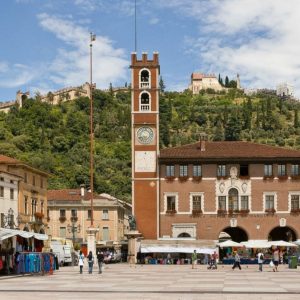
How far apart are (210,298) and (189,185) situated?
174 ft

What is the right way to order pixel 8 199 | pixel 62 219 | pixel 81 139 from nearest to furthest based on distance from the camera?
pixel 8 199, pixel 62 219, pixel 81 139

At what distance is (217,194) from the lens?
258 ft

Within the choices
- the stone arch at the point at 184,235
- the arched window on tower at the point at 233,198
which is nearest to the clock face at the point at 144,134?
the arched window on tower at the point at 233,198

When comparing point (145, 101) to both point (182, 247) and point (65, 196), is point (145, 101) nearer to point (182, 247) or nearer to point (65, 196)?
point (182, 247)

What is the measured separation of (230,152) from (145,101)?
1019cm

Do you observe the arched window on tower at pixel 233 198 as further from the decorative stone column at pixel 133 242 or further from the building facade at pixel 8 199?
the building facade at pixel 8 199

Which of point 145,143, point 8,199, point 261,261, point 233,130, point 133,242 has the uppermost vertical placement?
point 233,130

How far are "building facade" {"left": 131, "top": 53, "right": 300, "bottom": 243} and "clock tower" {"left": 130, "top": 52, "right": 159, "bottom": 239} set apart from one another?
99 mm

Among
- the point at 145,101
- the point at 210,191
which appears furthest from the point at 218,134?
the point at 210,191

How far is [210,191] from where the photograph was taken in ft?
258

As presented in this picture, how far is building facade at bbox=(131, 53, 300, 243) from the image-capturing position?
77.8 m

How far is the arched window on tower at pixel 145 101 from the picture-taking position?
80688mm

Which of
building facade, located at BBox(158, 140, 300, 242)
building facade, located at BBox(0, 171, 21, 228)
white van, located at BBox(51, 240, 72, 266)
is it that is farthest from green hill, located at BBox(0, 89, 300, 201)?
white van, located at BBox(51, 240, 72, 266)

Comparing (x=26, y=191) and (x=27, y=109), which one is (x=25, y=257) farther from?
(x=27, y=109)
